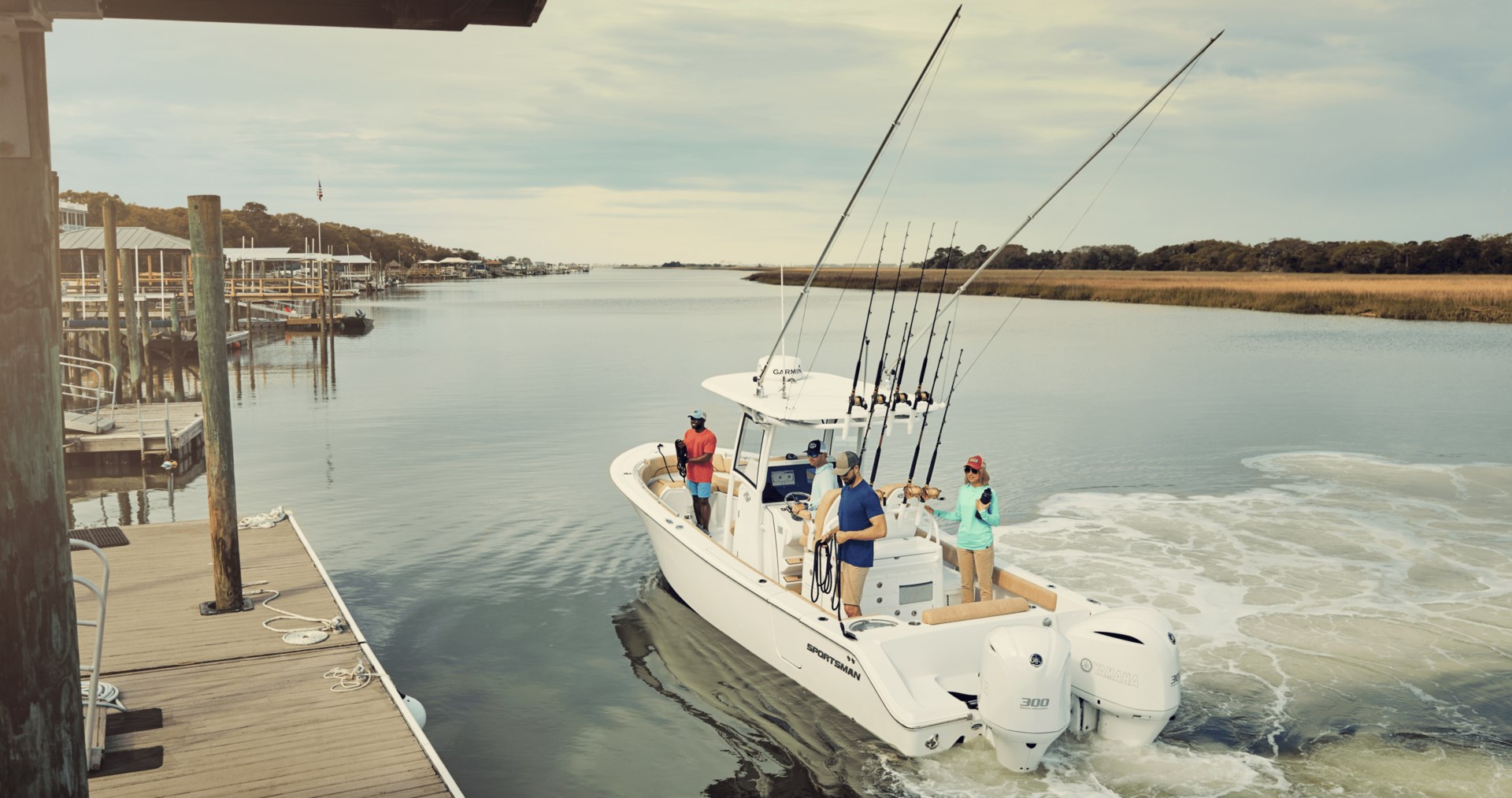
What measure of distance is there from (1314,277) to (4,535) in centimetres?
10261

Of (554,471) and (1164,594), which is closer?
(1164,594)

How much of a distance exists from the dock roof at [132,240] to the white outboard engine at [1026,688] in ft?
109

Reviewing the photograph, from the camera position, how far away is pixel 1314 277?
90.8 m

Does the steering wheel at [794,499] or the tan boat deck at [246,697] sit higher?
the steering wheel at [794,499]

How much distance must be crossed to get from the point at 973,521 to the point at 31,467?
6646mm

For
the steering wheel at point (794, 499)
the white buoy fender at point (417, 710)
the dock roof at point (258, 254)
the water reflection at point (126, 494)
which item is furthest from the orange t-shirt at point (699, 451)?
the dock roof at point (258, 254)

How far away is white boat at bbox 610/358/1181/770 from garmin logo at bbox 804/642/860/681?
0.02 m

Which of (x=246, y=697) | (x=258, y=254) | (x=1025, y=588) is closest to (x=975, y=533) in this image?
(x=1025, y=588)

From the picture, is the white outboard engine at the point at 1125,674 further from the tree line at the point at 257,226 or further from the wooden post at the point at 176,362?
the tree line at the point at 257,226

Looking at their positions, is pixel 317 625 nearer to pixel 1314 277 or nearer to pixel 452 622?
pixel 452 622

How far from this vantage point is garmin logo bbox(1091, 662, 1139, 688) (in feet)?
23.3

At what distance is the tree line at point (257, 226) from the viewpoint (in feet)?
323

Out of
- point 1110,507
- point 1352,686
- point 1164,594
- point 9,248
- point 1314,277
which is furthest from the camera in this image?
point 1314,277

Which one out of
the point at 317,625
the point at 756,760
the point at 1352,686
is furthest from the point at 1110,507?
the point at 317,625
